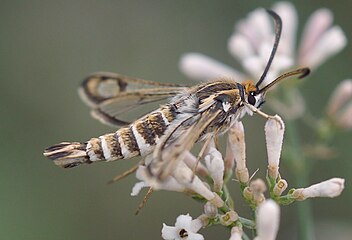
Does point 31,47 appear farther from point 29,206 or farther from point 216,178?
point 216,178

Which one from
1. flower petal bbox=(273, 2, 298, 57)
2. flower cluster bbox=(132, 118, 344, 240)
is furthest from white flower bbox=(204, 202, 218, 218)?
flower petal bbox=(273, 2, 298, 57)

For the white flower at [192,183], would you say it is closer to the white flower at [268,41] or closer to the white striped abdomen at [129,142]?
the white striped abdomen at [129,142]

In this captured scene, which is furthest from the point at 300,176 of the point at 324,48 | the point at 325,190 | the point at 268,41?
the point at 325,190

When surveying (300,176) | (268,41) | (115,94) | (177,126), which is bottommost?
(300,176)

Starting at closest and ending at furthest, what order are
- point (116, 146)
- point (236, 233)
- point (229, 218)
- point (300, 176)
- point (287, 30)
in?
point (236, 233) → point (229, 218) → point (116, 146) → point (300, 176) → point (287, 30)

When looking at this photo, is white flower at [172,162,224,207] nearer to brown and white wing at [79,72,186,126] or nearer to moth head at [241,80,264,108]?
moth head at [241,80,264,108]

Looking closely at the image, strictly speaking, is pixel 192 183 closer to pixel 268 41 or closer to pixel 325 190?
pixel 325 190
